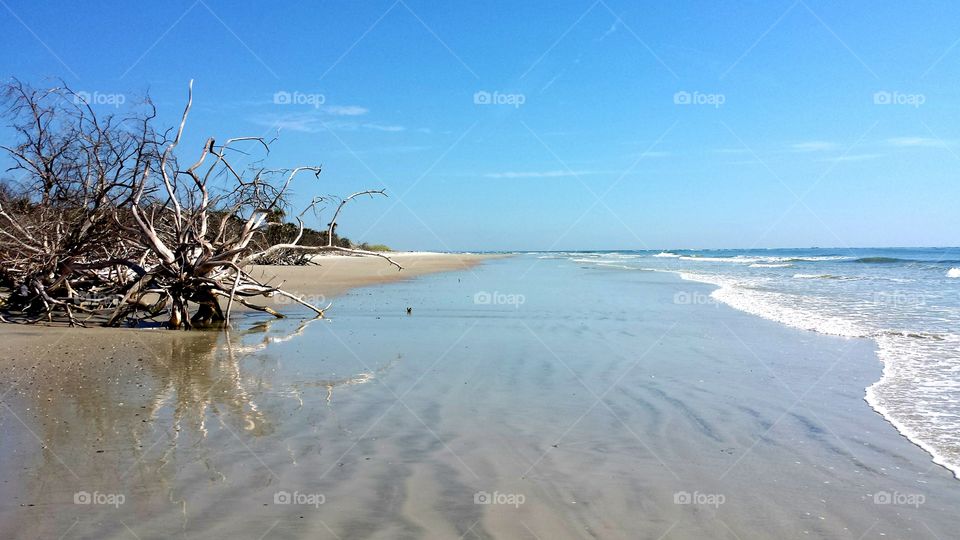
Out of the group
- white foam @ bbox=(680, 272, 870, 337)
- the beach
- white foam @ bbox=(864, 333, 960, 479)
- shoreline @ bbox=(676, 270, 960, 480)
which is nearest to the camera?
the beach

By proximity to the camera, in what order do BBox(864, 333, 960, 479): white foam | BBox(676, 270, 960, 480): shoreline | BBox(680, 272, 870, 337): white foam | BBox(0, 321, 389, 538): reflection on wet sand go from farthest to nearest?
BBox(680, 272, 870, 337): white foam
BBox(864, 333, 960, 479): white foam
BBox(676, 270, 960, 480): shoreline
BBox(0, 321, 389, 538): reflection on wet sand

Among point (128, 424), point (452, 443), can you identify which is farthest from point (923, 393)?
→ point (128, 424)

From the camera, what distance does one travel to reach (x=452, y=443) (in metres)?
4.73

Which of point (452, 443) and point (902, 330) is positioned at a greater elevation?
point (902, 330)

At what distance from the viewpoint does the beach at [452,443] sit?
343cm

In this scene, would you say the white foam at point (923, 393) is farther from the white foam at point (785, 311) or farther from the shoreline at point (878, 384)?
the white foam at point (785, 311)

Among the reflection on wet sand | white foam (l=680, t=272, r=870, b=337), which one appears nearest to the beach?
the reflection on wet sand

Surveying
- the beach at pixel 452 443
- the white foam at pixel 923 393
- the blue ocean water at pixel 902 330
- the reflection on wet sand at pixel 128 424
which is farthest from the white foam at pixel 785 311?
the reflection on wet sand at pixel 128 424

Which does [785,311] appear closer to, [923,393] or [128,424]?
[923,393]

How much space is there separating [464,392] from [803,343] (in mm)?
5767

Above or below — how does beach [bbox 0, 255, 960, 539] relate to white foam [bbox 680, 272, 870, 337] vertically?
below

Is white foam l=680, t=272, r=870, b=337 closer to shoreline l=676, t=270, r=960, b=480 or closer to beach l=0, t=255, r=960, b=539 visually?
shoreline l=676, t=270, r=960, b=480

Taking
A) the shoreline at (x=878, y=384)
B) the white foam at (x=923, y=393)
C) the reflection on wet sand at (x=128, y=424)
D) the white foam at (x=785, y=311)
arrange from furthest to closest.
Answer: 1. the white foam at (x=785, y=311)
2. the white foam at (x=923, y=393)
3. the shoreline at (x=878, y=384)
4. the reflection on wet sand at (x=128, y=424)

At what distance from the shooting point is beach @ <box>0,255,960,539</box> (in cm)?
343
